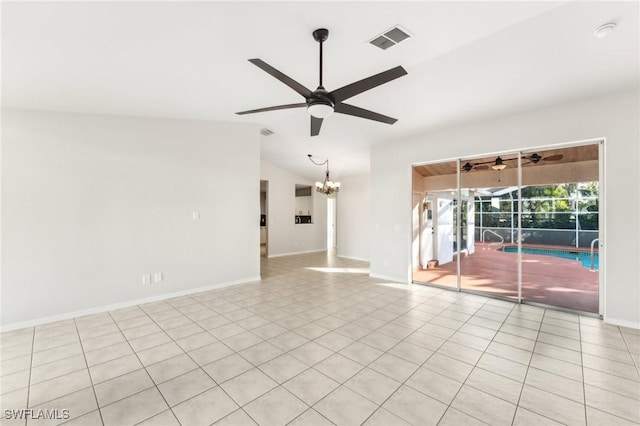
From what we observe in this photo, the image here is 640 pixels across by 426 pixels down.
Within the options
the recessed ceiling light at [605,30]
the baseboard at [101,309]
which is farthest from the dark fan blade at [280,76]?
the baseboard at [101,309]

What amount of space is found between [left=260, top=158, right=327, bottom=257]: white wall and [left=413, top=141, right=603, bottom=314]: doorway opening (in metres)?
4.72

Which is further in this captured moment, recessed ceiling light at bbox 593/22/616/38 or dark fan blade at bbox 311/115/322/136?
dark fan blade at bbox 311/115/322/136

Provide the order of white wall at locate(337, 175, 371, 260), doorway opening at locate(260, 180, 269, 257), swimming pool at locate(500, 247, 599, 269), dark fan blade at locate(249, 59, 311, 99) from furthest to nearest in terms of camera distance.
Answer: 1. doorway opening at locate(260, 180, 269, 257)
2. white wall at locate(337, 175, 371, 260)
3. swimming pool at locate(500, 247, 599, 269)
4. dark fan blade at locate(249, 59, 311, 99)

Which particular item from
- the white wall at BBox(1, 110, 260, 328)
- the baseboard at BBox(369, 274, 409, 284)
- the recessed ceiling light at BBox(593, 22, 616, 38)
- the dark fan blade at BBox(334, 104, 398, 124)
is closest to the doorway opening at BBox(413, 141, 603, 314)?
the baseboard at BBox(369, 274, 409, 284)

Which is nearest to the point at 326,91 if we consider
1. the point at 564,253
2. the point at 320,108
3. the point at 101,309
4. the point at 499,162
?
the point at 320,108

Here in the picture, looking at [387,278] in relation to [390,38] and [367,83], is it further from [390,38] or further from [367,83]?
[390,38]

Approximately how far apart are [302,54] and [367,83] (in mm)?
1023

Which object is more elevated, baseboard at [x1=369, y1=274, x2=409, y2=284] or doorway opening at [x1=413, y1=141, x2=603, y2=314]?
doorway opening at [x1=413, y1=141, x2=603, y2=314]

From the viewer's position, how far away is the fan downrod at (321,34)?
2474mm

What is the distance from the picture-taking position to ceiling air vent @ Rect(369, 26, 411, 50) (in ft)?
8.17

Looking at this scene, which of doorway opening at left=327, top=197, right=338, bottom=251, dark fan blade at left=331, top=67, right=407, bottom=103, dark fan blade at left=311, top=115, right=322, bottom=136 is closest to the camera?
dark fan blade at left=331, top=67, right=407, bottom=103

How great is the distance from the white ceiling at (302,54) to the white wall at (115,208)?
455 mm

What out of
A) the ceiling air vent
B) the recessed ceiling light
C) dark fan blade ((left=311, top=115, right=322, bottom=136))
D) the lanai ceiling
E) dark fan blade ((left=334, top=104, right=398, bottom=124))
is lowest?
the lanai ceiling

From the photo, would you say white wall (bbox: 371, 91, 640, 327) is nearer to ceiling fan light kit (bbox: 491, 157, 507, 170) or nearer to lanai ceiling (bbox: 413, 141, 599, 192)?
lanai ceiling (bbox: 413, 141, 599, 192)
